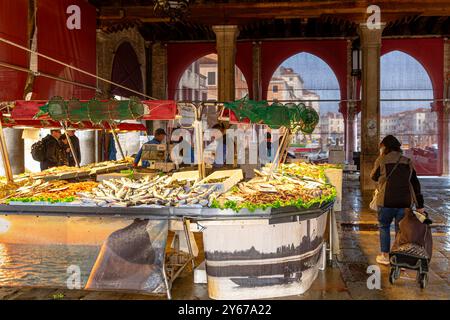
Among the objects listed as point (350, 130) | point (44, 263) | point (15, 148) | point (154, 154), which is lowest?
point (44, 263)

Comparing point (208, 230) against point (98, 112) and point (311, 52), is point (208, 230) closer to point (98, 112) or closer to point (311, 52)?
point (98, 112)

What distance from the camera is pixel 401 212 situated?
23.1 ft

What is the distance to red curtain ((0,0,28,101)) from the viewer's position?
9695 mm

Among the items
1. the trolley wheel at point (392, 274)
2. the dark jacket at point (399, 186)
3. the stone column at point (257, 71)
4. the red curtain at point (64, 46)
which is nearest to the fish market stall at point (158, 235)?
the trolley wheel at point (392, 274)

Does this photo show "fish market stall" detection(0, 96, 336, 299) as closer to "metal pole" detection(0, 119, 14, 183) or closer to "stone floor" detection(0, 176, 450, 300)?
"stone floor" detection(0, 176, 450, 300)

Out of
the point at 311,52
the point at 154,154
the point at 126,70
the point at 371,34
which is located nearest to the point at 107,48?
the point at 126,70

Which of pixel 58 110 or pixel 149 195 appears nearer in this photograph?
pixel 149 195

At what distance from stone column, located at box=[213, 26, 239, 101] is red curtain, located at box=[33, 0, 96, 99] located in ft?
12.4

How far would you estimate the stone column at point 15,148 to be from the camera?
1124cm

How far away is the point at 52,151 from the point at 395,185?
26.0 feet

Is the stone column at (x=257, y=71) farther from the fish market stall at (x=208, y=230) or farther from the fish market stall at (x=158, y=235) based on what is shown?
the fish market stall at (x=208, y=230)

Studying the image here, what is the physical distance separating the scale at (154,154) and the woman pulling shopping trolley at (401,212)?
5.36 m
